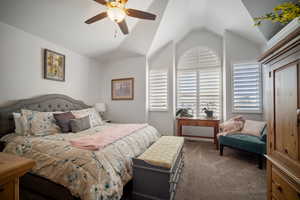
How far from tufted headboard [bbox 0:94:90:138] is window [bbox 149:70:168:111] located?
2002 millimetres

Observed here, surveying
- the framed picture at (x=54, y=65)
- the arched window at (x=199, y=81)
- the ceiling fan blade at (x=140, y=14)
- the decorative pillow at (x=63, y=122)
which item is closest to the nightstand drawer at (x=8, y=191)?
the decorative pillow at (x=63, y=122)

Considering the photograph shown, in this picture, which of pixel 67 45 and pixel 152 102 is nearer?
pixel 67 45

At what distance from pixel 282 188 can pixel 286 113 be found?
55 centimetres

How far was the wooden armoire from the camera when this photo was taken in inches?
31.4

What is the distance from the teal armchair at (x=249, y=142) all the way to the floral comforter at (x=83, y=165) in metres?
2.18

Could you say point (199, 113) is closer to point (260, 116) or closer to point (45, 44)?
point (260, 116)

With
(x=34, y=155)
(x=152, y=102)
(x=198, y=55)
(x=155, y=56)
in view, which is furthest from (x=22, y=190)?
(x=198, y=55)

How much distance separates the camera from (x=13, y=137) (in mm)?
1931

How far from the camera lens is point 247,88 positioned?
3.35 meters

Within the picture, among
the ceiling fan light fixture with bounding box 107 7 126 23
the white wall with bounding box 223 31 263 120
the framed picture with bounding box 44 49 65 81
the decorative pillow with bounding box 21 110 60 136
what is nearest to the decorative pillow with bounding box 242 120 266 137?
the white wall with bounding box 223 31 263 120

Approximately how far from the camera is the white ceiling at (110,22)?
217 centimetres

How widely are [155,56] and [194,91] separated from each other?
1.71m

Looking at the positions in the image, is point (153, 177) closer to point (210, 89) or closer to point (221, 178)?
point (221, 178)

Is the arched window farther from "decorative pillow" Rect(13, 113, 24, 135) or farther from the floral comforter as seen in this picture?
"decorative pillow" Rect(13, 113, 24, 135)
